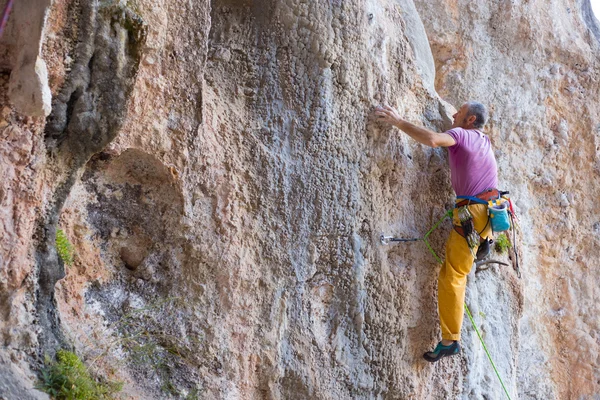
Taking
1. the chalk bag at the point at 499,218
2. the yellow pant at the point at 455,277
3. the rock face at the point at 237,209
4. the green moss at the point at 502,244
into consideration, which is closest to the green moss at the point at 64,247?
the rock face at the point at 237,209

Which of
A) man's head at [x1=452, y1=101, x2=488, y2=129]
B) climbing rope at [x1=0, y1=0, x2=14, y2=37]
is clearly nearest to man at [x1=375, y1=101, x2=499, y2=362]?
man's head at [x1=452, y1=101, x2=488, y2=129]

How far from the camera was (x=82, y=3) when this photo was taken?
2.64 metres

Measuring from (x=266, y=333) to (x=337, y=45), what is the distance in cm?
169

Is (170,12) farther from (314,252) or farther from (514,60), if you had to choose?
(514,60)

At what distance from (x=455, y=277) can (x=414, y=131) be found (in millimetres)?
895

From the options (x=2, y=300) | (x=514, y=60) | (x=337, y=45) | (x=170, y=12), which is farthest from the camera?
(x=514, y=60)

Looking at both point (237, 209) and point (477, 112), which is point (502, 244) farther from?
point (237, 209)

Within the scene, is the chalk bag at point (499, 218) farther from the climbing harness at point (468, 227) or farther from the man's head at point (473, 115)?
the man's head at point (473, 115)

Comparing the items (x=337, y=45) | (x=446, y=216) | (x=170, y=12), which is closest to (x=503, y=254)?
(x=446, y=216)

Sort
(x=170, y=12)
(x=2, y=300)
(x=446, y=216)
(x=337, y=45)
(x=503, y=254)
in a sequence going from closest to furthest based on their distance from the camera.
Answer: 1. (x=2, y=300)
2. (x=170, y=12)
3. (x=337, y=45)
4. (x=446, y=216)
5. (x=503, y=254)

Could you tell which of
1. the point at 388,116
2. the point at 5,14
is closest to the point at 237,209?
the point at 388,116

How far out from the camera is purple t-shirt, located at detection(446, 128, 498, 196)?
12.5ft

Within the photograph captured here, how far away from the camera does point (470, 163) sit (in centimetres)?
383

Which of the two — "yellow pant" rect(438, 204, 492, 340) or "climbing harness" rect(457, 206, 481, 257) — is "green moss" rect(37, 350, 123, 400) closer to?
"yellow pant" rect(438, 204, 492, 340)
